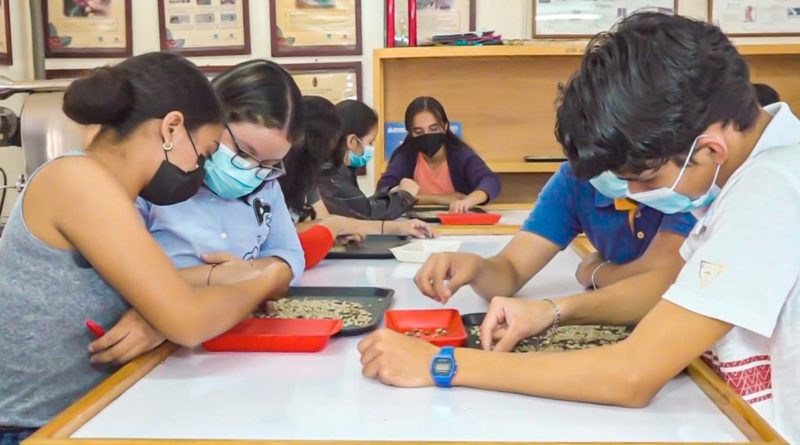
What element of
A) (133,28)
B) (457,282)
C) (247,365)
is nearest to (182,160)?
(247,365)

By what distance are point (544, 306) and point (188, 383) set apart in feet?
1.59

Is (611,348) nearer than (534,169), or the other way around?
(611,348)

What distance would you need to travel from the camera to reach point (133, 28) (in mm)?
3592

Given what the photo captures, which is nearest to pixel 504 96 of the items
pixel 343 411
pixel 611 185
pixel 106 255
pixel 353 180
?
pixel 353 180

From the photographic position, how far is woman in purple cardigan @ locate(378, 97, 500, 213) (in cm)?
315

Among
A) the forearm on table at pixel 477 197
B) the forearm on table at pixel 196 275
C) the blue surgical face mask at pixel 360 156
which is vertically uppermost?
the blue surgical face mask at pixel 360 156

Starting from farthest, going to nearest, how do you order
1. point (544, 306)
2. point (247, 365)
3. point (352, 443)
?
point (544, 306) → point (247, 365) → point (352, 443)

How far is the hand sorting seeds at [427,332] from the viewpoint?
3.56ft

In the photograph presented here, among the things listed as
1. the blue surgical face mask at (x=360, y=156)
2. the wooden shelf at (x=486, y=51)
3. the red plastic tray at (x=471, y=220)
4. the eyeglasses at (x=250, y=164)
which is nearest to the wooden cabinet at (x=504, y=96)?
the wooden shelf at (x=486, y=51)

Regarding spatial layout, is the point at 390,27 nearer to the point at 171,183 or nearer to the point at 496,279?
the point at 496,279

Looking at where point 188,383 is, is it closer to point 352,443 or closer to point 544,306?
point 352,443

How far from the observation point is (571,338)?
1059 mm

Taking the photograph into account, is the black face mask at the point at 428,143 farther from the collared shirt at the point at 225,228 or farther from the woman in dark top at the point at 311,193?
the collared shirt at the point at 225,228

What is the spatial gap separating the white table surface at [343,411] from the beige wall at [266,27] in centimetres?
274
